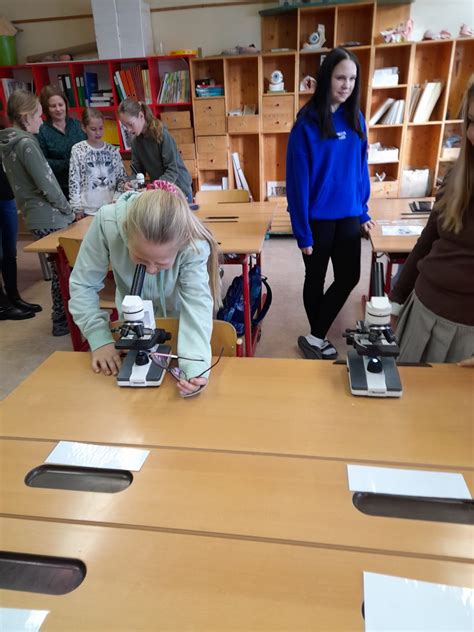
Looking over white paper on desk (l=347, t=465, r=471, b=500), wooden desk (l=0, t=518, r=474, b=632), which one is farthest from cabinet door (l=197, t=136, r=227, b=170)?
wooden desk (l=0, t=518, r=474, b=632)

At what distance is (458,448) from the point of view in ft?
3.05

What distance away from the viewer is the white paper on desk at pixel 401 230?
2441mm

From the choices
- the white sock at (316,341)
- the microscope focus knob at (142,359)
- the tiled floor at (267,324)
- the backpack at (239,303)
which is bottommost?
the tiled floor at (267,324)

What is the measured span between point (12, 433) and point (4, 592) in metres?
0.40

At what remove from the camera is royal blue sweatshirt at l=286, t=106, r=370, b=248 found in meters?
2.12

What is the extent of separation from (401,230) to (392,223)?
0.54 ft

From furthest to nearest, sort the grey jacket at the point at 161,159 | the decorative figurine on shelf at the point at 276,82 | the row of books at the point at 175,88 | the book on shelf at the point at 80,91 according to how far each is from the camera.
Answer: the book on shelf at the point at 80,91, the row of books at the point at 175,88, the decorative figurine on shelf at the point at 276,82, the grey jacket at the point at 161,159

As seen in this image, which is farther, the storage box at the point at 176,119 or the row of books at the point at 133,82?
the storage box at the point at 176,119

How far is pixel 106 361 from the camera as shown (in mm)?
1278

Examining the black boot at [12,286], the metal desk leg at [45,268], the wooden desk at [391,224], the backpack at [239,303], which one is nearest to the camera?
the wooden desk at [391,224]

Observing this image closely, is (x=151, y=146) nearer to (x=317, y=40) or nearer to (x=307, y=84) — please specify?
(x=307, y=84)

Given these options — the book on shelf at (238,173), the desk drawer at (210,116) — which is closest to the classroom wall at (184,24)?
the desk drawer at (210,116)

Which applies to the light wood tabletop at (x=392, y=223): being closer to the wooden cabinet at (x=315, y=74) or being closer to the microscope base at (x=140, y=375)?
the microscope base at (x=140, y=375)

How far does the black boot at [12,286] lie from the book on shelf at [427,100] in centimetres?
388
